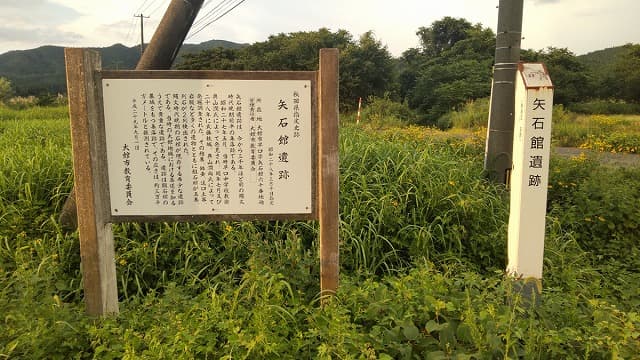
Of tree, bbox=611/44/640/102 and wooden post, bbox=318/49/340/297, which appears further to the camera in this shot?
tree, bbox=611/44/640/102

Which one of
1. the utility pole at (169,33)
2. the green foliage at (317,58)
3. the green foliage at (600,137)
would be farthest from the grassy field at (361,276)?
the green foliage at (317,58)

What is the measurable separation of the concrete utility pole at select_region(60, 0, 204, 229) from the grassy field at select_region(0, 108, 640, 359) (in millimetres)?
158

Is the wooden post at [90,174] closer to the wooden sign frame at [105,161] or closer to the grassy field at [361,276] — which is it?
the wooden sign frame at [105,161]

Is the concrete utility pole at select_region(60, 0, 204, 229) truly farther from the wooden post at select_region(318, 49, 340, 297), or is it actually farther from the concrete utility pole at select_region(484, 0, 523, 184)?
the concrete utility pole at select_region(484, 0, 523, 184)

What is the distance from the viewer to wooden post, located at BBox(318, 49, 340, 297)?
231cm

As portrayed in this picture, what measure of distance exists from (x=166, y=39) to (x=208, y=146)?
4.91 ft

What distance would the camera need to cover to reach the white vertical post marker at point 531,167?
95.1 inches

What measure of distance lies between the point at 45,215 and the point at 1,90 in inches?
1278

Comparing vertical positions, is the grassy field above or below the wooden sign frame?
below

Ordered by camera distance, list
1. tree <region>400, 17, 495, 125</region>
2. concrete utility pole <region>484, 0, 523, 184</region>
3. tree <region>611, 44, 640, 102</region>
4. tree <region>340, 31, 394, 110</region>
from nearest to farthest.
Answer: concrete utility pole <region>484, 0, 523, 184</region>
tree <region>400, 17, 495, 125</region>
tree <region>611, 44, 640, 102</region>
tree <region>340, 31, 394, 110</region>

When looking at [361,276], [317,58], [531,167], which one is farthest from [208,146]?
[317,58]

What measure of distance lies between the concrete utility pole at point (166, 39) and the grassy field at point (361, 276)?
158 mm

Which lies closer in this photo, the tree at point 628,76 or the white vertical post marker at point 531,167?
the white vertical post marker at point 531,167

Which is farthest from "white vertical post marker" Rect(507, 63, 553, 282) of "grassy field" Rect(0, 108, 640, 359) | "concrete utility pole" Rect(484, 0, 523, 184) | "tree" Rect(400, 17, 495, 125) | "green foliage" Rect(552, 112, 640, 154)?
"tree" Rect(400, 17, 495, 125)
